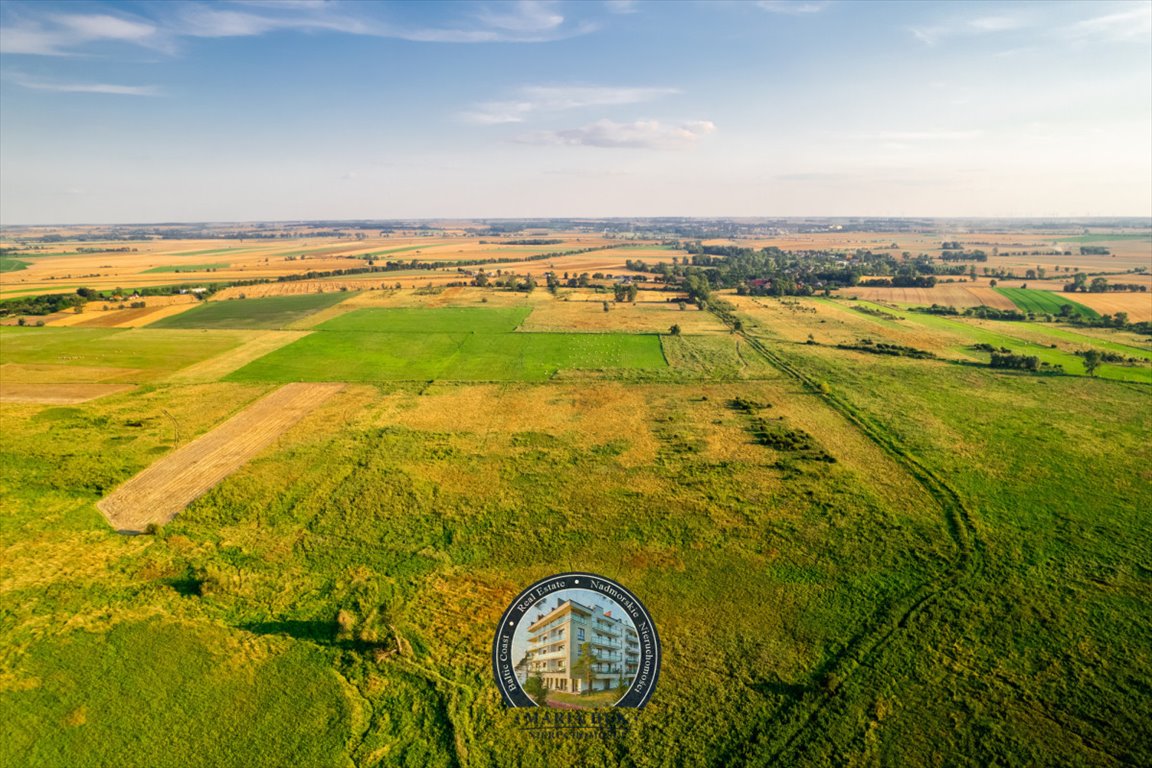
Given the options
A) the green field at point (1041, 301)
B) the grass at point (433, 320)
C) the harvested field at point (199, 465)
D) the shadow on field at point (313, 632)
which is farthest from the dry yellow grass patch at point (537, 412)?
the green field at point (1041, 301)

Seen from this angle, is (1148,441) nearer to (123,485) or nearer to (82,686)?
(82,686)

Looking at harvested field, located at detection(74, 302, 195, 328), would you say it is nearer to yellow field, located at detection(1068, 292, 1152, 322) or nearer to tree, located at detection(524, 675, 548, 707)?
tree, located at detection(524, 675, 548, 707)

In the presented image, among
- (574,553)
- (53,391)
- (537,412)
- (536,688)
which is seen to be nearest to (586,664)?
(536,688)

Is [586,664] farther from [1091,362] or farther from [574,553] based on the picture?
[1091,362]

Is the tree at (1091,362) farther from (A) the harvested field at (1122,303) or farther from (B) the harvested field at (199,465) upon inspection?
(B) the harvested field at (199,465)

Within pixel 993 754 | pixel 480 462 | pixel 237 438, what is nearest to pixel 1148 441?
pixel 993 754
